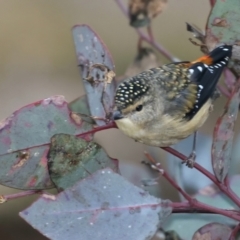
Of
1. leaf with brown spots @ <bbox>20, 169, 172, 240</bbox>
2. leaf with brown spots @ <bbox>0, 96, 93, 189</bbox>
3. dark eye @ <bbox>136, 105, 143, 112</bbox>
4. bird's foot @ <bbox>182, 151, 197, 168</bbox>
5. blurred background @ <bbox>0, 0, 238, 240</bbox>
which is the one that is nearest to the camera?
leaf with brown spots @ <bbox>20, 169, 172, 240</bbox>

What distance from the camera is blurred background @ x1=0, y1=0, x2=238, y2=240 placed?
327 centimetres

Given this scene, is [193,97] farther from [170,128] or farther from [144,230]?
[144,230]

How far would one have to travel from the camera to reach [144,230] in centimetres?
87

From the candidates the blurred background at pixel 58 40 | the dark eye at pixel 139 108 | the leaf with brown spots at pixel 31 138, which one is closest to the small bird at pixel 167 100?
the dark eye at pixel 139 108

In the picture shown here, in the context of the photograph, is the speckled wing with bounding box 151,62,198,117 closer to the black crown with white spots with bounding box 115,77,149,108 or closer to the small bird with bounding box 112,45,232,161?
the small bird with bounding box 112,45,232,161

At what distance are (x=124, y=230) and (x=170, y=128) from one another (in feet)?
1.45

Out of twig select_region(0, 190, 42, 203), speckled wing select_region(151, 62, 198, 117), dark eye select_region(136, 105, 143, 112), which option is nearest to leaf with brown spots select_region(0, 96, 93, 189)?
twig select_region(0, 190, 42, 203)

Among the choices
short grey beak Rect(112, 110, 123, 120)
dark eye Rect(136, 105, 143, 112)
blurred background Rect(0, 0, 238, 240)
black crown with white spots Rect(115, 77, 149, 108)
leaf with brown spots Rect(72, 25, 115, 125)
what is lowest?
blurred background Rect(0, 0, 238, 240)

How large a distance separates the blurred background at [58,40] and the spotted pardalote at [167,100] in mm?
1551

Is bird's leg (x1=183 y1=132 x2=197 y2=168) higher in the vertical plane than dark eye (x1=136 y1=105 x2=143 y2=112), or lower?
lower

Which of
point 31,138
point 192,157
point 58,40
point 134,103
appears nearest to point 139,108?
point 134,103

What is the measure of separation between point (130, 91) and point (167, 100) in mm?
204

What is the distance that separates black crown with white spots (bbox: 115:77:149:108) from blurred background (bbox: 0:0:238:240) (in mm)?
1667

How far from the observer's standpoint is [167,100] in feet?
4.52
